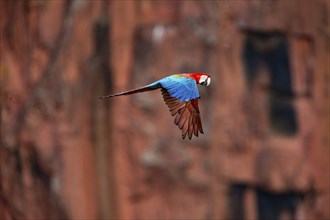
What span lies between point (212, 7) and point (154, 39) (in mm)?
410

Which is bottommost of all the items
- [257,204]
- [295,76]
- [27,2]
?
[257,204]

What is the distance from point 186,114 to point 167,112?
125 inches

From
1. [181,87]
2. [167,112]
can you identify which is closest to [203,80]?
[181,87]

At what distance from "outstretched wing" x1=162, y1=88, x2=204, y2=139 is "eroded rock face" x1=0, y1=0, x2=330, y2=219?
3.00 metres

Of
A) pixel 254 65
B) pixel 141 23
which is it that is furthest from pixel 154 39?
pixel 254 65

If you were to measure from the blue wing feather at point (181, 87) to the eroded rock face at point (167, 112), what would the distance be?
114 inches

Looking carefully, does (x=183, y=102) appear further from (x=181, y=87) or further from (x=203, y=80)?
(x=203, y=80)

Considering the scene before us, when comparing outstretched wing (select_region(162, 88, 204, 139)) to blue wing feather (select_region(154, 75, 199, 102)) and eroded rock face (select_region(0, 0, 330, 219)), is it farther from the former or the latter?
eroded rock face (select_region(0, 0, 330, 219))

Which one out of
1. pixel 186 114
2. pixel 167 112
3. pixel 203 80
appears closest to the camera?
pixel 186 114

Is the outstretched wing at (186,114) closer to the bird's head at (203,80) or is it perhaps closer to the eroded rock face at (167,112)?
the bird's head at (203,80)

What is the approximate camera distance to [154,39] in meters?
8.12

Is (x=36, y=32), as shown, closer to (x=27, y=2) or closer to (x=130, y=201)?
(x=27, y=2)

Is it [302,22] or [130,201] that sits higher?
[302,22]

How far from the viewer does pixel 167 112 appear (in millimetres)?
8133
